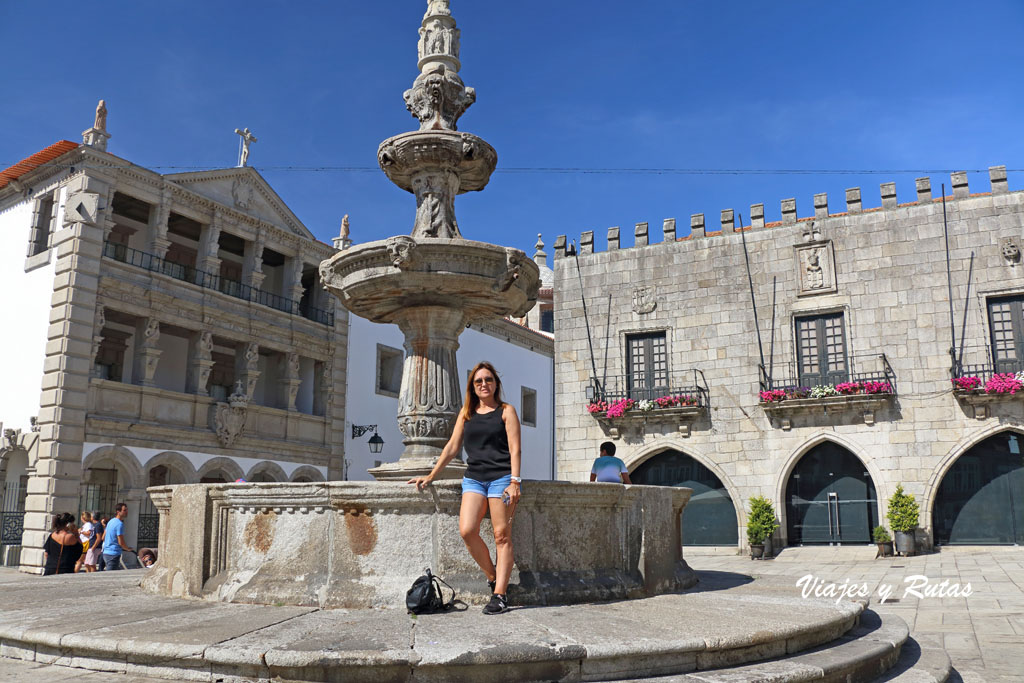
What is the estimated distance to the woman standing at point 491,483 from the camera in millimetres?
5000

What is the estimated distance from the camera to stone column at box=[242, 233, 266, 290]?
22.5 m

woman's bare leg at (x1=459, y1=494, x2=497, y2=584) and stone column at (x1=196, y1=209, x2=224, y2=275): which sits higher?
stone column at (x1=196, y1=209, x2=224, y2=275)

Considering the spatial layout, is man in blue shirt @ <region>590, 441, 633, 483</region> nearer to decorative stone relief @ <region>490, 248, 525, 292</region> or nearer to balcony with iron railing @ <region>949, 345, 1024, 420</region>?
decorative stone relief @ <region>490, 248, 525, 292</region>

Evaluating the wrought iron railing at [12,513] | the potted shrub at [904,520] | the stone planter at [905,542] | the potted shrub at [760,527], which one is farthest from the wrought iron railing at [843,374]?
the wrought iron railing at [12,513]

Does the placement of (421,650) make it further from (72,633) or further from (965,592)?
(965,592)

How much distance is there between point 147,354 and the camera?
19.5 m

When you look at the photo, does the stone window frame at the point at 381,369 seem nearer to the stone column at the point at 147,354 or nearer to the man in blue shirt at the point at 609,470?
the stone column at the point at 147,354

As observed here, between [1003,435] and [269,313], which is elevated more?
[269,313]

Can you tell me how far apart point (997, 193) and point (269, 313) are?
1886 cm

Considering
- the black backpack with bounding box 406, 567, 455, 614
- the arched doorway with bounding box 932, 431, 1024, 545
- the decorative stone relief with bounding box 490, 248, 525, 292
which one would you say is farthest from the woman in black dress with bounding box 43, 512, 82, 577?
the arched doorway with bounding box 932, 431, 1024, 545

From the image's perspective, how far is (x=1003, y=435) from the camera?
60.0 ft

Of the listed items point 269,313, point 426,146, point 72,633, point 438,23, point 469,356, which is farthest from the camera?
point 469,356

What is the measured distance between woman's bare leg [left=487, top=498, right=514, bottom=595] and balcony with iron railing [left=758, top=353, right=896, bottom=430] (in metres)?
16.1

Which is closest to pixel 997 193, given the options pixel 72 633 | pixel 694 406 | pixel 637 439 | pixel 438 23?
pixel 694 406
